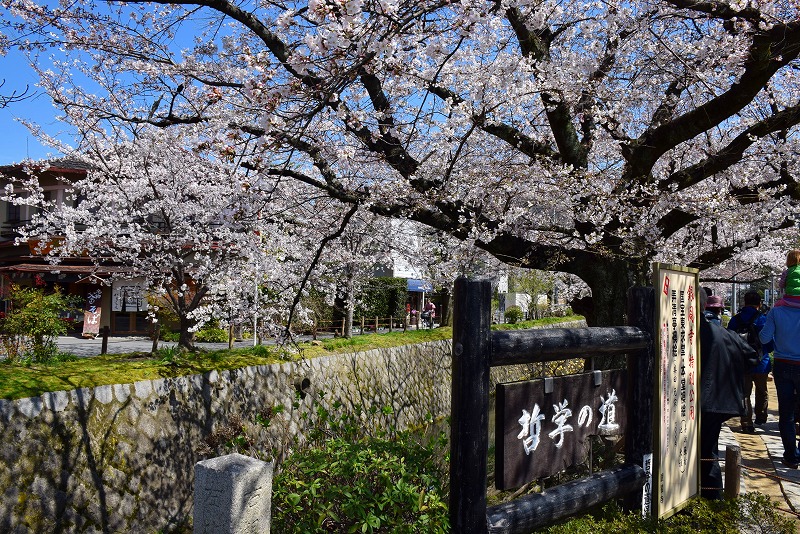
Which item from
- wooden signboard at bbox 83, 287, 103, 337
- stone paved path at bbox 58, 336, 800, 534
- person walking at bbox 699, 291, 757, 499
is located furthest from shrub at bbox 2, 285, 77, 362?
wooden signboard at bbox 83, 287, 103, 337

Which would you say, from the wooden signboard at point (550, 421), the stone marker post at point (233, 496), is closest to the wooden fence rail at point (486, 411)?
the wooden signboard at point (550, 421)

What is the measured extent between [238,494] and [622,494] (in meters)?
2.62

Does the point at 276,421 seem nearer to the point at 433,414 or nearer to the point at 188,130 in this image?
the point at 188,130

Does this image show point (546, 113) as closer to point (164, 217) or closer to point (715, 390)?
point (715, 390)

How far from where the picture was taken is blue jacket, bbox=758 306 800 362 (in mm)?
6234

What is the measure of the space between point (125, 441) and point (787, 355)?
6910mm

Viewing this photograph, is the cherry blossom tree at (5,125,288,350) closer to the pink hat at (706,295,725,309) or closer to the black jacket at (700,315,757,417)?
the pink hat at (706,295,725,309)

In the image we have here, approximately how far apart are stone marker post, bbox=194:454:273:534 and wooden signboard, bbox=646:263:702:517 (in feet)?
9.38

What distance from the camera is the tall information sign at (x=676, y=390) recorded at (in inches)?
175

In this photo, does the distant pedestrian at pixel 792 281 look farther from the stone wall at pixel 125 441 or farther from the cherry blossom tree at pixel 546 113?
the stone wall at pixel 125 441

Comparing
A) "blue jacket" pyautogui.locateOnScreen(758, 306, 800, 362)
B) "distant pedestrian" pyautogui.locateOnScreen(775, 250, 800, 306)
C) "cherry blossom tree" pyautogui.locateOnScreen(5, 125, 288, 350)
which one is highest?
"cherry blossom tree" pyautogui.locateOnScreen(5, 125, 288, 350)

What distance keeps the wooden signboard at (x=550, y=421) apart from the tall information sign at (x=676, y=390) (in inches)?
19.6

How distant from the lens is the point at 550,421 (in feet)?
11.8

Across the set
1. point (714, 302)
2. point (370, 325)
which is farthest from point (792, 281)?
point (370, 325)
